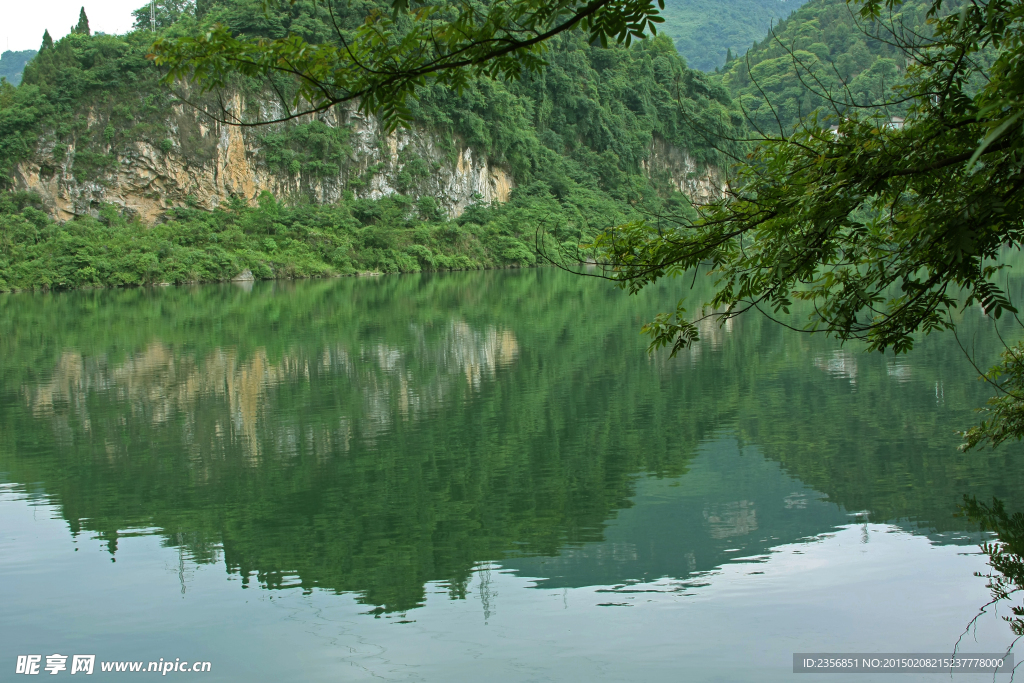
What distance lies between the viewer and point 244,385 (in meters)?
14.4

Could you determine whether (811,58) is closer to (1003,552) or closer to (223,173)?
(223,173)

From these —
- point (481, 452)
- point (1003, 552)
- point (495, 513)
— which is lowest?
point (1003, 552)

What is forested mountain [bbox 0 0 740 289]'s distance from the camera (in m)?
48.4

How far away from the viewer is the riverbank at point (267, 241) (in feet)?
147

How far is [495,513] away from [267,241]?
4830 centimetres

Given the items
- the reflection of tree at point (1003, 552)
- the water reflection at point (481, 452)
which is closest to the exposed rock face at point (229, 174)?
the water reflection at point (481, 452)

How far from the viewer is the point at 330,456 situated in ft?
31.9

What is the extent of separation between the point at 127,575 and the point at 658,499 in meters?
4.50

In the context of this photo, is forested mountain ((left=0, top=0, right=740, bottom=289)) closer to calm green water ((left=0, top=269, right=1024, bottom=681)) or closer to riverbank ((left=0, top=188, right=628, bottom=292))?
riverbank ((left=0, top=188, right=628, bottom=292))

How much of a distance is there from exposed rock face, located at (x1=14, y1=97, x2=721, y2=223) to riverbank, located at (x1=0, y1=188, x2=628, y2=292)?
1.30 m

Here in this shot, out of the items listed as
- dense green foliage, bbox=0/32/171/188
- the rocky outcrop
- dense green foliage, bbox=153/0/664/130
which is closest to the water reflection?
dense green foliage, bbox=153/0/664/130

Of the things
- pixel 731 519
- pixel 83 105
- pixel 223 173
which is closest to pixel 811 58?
pixel 223 173

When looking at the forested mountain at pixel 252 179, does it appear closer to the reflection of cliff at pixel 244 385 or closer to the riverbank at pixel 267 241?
the riverbank at pixel 267 241

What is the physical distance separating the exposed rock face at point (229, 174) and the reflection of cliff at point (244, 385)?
3010 cm
